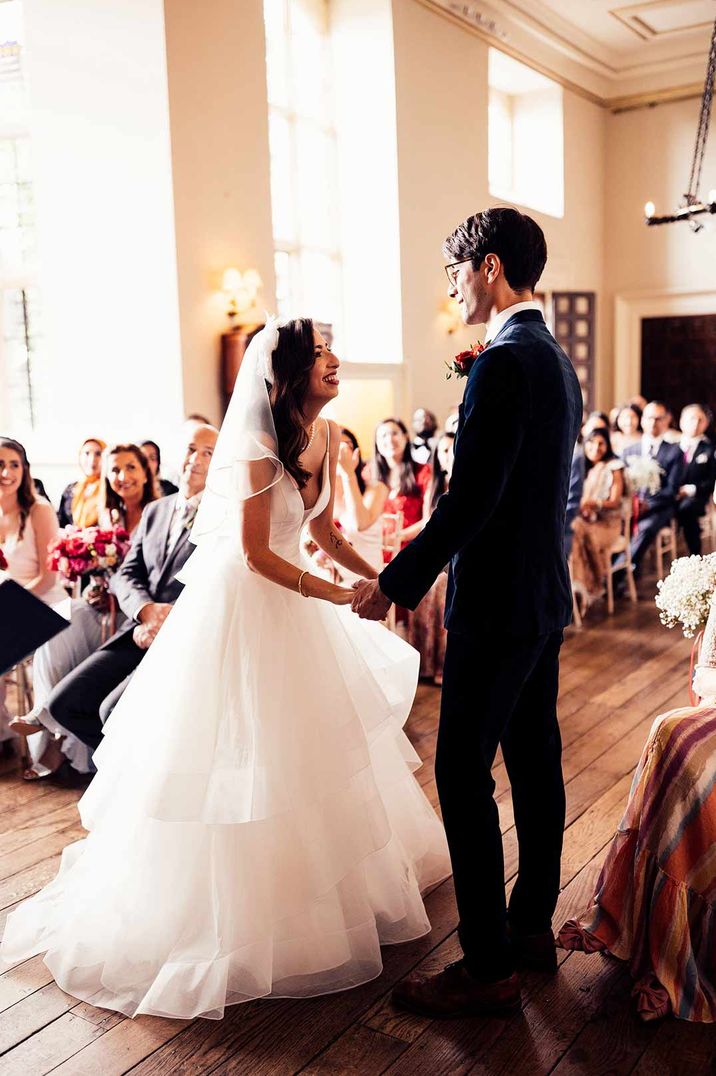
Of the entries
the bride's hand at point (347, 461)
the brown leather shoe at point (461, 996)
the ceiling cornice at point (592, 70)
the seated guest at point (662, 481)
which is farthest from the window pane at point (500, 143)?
the brown leather shoe at point (461, 996)

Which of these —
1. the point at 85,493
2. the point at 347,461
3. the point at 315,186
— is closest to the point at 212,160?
the point at 315,186

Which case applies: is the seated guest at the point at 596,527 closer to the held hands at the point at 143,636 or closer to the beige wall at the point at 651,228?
the held hands at the point at 143,636

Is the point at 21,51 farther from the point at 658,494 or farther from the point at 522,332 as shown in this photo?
the point at 522,332

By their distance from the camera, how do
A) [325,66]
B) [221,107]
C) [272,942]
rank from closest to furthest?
[272,942] → [221,107] → [325,66]

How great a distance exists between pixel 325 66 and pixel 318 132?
0.62 meters

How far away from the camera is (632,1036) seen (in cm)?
226

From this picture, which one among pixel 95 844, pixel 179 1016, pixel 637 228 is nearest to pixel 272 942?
pixel 179 1016

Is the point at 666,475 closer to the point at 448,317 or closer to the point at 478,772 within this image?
the point at 448,317

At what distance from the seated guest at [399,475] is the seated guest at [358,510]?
63 centimetres

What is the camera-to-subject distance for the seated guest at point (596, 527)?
22.9ft

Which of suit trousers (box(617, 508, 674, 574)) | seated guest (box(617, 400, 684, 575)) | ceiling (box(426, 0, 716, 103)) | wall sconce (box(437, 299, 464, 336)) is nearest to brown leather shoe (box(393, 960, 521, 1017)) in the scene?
seated guest (box(617, 400, 684, 575))

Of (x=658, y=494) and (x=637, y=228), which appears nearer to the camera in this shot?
(x=658, y=494)

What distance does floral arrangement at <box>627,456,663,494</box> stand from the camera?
25.8ft

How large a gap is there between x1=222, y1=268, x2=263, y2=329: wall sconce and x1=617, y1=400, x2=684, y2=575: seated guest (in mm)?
3234
